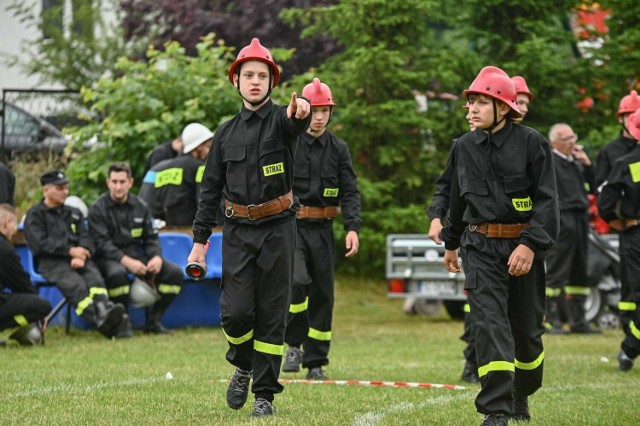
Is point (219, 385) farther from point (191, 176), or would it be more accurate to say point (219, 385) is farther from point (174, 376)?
point (191, 176)

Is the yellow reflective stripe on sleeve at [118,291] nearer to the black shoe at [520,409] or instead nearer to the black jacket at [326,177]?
the black jacket at [326,177]

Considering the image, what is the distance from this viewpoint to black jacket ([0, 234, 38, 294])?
13.1 m

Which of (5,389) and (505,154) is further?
(5,389)

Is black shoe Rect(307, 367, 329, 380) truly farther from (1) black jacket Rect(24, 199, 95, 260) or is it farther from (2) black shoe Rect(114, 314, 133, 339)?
(1) black jacket Rect(24, 199, 95, 260)

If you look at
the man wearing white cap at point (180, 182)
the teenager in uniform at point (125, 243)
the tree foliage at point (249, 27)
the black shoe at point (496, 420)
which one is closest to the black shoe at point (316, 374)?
the black shoe at point (496, 420)

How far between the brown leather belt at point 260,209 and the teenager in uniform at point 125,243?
260 inches

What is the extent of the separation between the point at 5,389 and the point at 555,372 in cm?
487

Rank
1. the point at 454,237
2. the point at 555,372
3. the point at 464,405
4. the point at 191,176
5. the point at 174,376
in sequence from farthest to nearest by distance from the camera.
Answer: the point at 191,176
the point at 555,372
the point at 174,376
the point at 464,405
the point at 454,237

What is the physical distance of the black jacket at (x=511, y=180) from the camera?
774 centimetres

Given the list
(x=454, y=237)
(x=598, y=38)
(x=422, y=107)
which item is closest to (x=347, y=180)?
(x=454, y=237)

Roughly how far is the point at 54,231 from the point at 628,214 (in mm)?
6329

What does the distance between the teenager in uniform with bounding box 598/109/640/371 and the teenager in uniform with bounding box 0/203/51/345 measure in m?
5.69

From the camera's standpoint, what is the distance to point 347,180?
11234mm

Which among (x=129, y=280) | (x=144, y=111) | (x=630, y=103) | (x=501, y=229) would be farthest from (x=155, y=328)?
(x=501, y=229)
